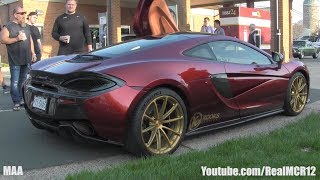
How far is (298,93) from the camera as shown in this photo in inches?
263

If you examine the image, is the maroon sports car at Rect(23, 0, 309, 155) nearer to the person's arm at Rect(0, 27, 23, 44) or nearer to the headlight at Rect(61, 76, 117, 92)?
the headlight at Rect(61, 76, 117, 92)

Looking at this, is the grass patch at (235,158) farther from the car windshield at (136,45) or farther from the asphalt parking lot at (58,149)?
the car windshield at (136,45)

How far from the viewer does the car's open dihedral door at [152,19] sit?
7.36 m

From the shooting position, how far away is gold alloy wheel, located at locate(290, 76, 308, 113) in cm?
652

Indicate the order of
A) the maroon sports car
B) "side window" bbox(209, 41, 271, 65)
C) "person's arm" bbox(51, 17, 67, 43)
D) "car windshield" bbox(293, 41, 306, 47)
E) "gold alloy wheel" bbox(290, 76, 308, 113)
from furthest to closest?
"car windshield" bbox(293, 41, 306, 47), "person's arm" bbox(51, 17, 67, 43), "gold alloy wheel" bbox(290, 76, 308, 113), "side window" bbox(209, 41, 271, 65), the maroon sports car

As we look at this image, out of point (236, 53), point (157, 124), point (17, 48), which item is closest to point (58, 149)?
point (157, 124)

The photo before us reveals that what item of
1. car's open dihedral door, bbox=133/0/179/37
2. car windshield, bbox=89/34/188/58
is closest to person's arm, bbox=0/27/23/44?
car's open dihedral door, bbox=133/0/179/37

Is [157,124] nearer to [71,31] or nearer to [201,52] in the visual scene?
[201,52]

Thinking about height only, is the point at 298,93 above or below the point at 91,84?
below

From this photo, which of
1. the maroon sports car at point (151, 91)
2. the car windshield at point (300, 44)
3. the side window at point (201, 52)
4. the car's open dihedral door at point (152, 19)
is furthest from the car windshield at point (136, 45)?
the car windshield at point (300, 44)

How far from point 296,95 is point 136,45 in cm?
287

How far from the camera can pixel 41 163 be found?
432cm

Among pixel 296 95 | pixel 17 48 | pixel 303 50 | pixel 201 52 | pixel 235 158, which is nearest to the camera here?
pixel 235 158

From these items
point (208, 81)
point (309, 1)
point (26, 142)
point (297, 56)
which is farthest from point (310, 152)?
point (309, 1)
